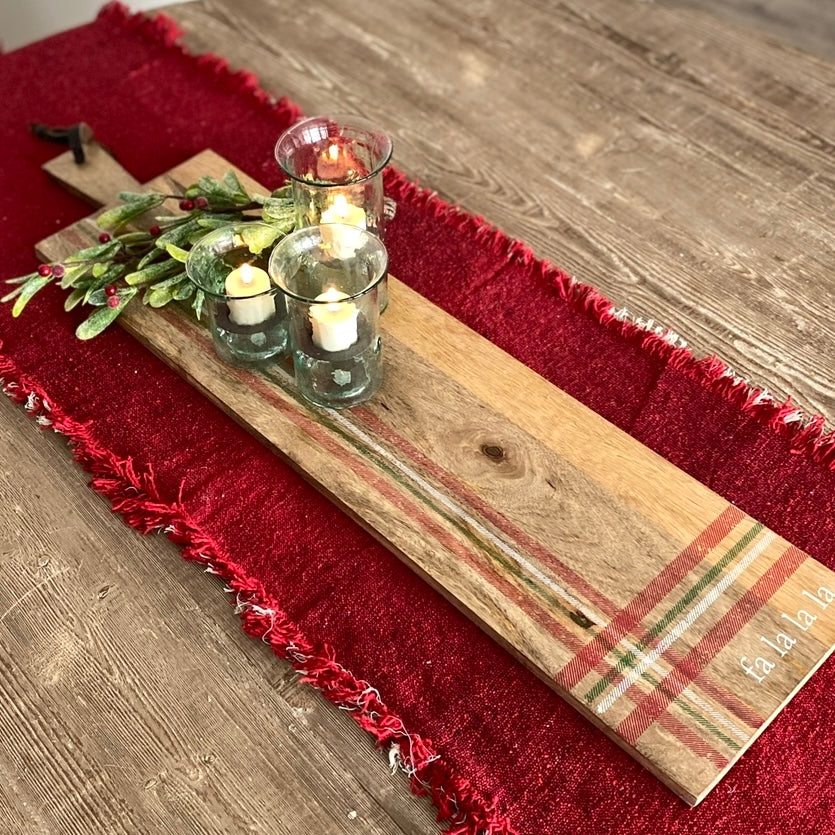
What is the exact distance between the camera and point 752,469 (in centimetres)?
103

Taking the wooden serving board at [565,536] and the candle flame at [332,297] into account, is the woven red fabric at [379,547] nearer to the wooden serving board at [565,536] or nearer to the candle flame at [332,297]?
the wooden serving board at [565,536]

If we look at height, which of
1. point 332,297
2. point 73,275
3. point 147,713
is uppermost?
point 332,297

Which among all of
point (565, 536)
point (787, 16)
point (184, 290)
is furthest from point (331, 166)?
point (787, 16)

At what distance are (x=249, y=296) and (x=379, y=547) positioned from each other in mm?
279

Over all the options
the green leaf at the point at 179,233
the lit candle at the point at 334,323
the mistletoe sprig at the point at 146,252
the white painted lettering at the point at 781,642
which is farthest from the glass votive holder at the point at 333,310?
the white painted lettering at the point at 781,642

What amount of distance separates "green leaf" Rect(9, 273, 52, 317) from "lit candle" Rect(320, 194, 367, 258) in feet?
1.11

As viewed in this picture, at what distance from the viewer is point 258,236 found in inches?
42.9

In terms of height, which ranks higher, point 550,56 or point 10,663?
point 550,56

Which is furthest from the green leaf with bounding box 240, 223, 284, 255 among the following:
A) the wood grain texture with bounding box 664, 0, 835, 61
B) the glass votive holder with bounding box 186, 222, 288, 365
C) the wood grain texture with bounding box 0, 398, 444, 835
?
the wood grain texture with bounding box 664, 0, 835, 61

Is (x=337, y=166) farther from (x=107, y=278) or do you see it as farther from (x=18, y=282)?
(x=18, y=282)

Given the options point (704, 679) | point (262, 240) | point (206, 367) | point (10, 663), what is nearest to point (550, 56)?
point (262, 240)

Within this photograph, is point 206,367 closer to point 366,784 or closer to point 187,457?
point 187,457

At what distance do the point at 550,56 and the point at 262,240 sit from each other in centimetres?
62

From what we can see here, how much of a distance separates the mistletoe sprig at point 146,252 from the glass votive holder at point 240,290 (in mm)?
27
